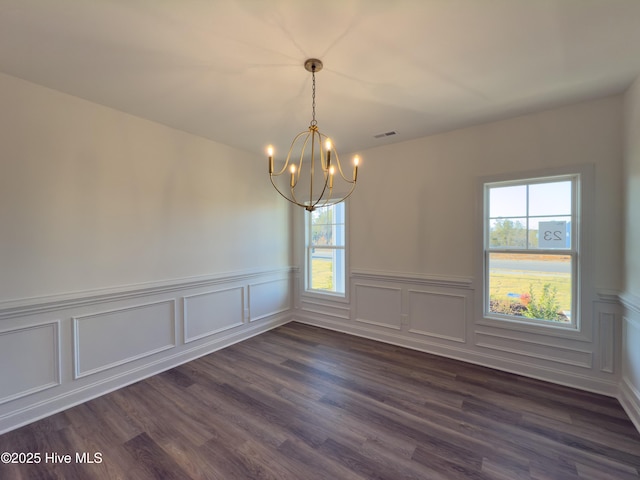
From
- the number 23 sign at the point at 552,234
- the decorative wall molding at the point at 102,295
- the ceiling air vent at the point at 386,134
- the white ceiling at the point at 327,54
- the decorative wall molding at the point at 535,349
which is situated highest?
the ceiling air vent at the point at 386,134

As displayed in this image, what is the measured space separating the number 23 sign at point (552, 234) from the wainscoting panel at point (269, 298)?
3.39 metres

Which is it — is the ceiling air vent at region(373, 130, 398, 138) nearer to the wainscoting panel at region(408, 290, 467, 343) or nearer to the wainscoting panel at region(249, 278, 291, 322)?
the wainscoting panel at region(408, 290, 467, 343)

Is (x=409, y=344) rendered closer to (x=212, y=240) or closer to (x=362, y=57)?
(x=212, y=240)

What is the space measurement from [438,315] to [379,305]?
0.76 meters

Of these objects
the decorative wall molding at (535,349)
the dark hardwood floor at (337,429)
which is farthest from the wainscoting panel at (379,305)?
the decorative wall molding at (535,349)

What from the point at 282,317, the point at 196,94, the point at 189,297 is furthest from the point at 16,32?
the point at 282,317

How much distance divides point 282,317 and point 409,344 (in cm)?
200

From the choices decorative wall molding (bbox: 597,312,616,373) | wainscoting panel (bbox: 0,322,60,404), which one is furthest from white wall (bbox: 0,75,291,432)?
decorative wall molding (bbox: 597,312,616,373)

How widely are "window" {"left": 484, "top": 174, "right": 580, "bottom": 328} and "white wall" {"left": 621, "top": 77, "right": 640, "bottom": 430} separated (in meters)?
0.33

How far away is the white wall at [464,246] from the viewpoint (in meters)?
2.45

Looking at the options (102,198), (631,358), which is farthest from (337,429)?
(102,198)

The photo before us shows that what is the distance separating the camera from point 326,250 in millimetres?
4387

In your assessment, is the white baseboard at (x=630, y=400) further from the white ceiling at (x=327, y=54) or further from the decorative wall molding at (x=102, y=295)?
the decorative wall molding at (x=102, y=295)

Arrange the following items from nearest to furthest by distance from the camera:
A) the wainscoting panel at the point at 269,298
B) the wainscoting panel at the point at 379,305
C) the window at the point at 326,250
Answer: the wainscoting panel at the point at 379,305 → the wainscoting panel at the point at 269,298 → the window at the point at 326,250
